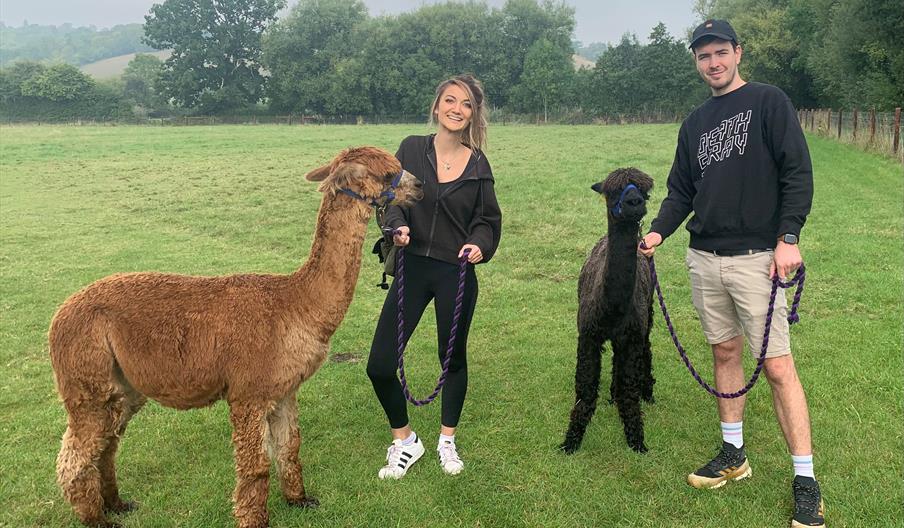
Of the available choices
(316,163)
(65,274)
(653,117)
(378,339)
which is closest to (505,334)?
(378,339)

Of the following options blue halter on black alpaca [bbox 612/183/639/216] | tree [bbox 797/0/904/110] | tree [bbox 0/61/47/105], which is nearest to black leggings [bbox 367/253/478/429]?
blue halter on black alpaca [bbox 612/183/639/216]

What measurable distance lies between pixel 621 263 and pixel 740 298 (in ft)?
2.74

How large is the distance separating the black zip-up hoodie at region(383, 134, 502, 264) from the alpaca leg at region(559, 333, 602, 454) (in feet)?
3.81

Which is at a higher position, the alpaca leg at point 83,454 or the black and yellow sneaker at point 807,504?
Result: the alpaca leg at point 83,454

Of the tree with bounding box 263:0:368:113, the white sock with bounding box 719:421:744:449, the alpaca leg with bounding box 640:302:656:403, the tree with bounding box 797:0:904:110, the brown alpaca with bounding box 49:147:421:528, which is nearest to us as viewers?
the brown alpaca with bounding box 49:147:421:528

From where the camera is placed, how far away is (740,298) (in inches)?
135

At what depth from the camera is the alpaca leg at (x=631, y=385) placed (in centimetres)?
428

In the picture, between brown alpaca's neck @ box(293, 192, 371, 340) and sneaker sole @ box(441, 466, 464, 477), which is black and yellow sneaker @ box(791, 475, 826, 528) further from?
brown alpaca's neck @ box(293, 192, 371, 340)

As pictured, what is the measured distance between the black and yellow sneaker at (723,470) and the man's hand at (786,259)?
4.25ft

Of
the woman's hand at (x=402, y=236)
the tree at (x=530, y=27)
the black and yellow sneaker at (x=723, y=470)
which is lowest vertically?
A: the black and yellow sneaker at (x=723, y=470)

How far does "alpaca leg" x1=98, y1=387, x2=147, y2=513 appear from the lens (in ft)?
11.4

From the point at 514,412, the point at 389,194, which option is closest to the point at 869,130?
the point at 514,412

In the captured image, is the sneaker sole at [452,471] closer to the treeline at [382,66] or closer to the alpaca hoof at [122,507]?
the alpaca hoof at [122,507]

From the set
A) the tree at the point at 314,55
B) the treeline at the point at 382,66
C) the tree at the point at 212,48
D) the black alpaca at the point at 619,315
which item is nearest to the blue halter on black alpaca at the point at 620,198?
the black alpaca at the point at 619,315
